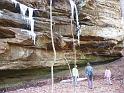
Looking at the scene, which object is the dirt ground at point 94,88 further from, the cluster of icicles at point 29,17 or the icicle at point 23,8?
the icicle at point 23,8

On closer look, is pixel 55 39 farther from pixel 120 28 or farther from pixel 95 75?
pixel 120 28

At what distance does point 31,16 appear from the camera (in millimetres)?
20094

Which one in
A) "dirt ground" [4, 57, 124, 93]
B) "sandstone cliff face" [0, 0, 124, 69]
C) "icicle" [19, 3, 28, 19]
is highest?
"icicle" [19, 3, 28, 19]

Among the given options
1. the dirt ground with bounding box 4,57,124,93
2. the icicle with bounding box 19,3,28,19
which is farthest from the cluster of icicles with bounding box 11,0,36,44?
the dirt ground with bounding box 4,57,124,93

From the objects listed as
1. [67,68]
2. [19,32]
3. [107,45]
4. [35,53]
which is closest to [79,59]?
[67,68]

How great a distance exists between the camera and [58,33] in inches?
848

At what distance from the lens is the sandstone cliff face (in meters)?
19.0

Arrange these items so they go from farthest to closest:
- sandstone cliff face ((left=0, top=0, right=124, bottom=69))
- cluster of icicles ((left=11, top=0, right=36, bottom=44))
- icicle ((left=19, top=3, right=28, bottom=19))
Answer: icicle ((left=19, top=3, right=28, bottom=19)) < cluster of icicles ((left=11, top=0, right=36, bottom=44)) < sandstone cliff face ((left=0, top=0, right=124, bottom=69))

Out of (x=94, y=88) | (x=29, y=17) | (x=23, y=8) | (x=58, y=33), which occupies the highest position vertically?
(x=23, y=8)

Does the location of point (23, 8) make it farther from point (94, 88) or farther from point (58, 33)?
point (94, 88)

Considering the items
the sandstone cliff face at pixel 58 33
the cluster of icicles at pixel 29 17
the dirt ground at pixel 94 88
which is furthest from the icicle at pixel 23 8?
the dirt ground at pixel 94 88

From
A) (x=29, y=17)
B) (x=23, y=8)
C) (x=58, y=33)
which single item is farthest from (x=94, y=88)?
(x=23, y=8)

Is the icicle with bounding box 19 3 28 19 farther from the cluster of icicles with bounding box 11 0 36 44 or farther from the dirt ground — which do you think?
the dirt ground

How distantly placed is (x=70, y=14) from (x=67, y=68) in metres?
3.79
